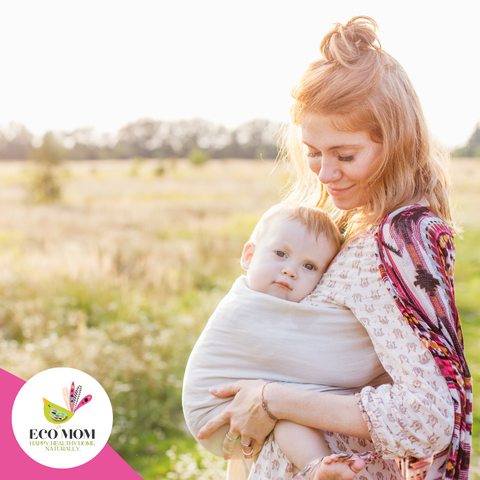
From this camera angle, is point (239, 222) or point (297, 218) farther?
point (239, 222)

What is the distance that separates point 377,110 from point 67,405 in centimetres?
263

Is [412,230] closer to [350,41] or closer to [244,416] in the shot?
[350,41]

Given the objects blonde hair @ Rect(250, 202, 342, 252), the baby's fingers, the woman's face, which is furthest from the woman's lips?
the baby's fingers

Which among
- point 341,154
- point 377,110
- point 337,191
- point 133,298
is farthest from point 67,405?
point 133,298

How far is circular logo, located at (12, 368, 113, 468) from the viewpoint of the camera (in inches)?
111

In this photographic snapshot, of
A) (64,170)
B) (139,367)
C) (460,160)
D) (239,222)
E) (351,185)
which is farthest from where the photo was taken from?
(460,160)

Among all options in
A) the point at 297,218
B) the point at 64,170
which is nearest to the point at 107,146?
the point at 64,170

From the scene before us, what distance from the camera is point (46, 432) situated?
9.40ft

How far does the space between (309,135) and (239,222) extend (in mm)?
10113

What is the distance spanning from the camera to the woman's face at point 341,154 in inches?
61.1

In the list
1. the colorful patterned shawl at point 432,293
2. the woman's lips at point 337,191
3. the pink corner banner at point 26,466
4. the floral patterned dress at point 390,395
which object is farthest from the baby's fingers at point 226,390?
the pink corner banner at point 26,466

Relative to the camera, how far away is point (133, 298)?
5.90 m

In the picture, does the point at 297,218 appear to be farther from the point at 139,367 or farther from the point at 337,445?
the point at 139,367

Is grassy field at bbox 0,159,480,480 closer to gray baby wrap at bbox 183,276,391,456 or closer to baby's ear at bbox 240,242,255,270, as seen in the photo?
baby's ear at bbox 240,242,255,270
